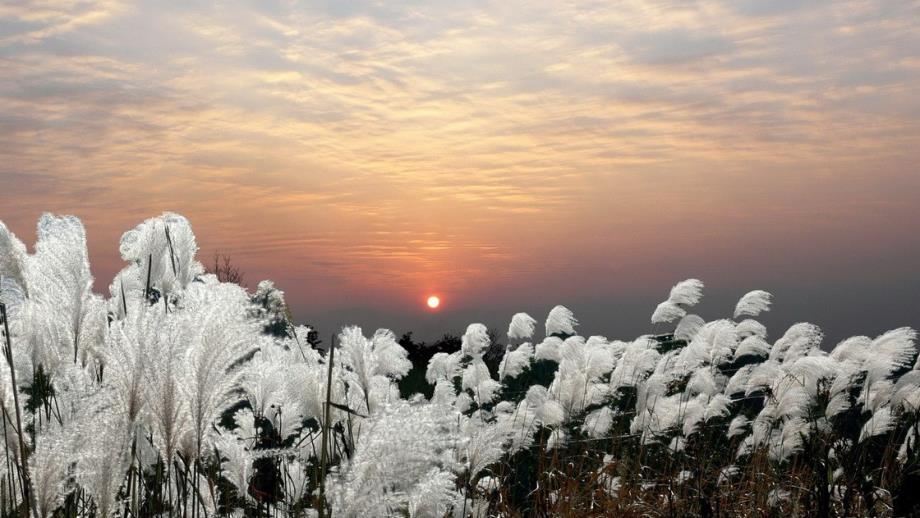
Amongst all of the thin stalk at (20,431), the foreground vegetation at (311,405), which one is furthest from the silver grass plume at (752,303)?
the thin stalk at (20,431)

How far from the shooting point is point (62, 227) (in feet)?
7.81

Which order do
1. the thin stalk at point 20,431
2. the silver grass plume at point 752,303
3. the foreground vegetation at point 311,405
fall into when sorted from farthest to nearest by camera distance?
the silver grass plume at point 752,303, the thin stalk at point 20,431, the foreground vegetation at point 311,405

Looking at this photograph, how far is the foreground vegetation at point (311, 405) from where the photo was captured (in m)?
1.71

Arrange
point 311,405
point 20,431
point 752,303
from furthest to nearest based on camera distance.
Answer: point 752,303 < point 311,405 < point 20,431

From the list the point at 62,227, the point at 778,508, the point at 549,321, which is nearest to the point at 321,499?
the point at 62,227

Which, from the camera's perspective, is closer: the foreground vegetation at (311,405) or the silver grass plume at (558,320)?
the foreground vegetation at (311,405)

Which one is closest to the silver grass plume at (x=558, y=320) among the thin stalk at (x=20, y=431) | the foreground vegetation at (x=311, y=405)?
the foreground vegetation at (x=311, y=405)

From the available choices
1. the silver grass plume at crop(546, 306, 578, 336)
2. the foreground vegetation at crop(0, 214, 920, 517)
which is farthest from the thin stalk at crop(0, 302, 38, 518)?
the silver grass plume at crop(546, 306, 578, 336)

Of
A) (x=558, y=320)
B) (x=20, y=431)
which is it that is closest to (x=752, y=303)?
(x=558, y=320)

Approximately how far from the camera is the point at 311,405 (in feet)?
8.26

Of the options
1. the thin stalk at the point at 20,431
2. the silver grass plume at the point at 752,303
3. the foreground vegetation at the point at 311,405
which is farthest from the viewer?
the silver grass plume at the point at 752,303

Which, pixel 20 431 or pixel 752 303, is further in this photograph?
pixel 752 303

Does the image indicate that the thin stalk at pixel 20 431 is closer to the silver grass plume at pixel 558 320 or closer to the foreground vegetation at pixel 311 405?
the foreground vegetation at pixel 311 405

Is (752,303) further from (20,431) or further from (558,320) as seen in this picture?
(20,431)
